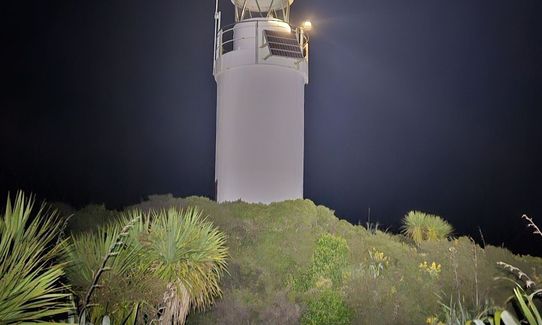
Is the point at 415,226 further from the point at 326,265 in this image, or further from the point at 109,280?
the point at 109,280

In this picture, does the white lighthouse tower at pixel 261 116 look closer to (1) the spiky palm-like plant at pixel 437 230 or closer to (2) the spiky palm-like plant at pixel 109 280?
(1) the spiky palm-like plant at pixel 437 230

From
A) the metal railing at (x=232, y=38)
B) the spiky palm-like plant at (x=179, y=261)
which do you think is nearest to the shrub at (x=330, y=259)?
the spiky palm-like plant at (x=179, y=261)

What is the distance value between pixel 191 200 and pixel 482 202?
78.3 ft

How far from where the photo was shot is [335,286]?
11.4 metres

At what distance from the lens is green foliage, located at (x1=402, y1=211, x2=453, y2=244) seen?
17.5 meters

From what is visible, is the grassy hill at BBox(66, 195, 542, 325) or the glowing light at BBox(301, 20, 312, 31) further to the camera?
the glowing light at BBox(301, 20, 312, 31)

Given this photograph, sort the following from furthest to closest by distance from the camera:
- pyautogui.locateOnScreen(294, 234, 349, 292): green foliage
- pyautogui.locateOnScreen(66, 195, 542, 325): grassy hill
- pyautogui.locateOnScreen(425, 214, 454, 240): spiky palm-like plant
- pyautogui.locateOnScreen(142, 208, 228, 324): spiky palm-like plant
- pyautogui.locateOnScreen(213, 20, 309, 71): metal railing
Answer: pyautogui.locateOnScreen(213, 20, 309, 71): metal railing, pyautogui.locateOnScreen(425, 214, 454, 240): spiky palm-like plant, pyautogui.locateOnScreen(294, 234, 349, 292): green foliage, pyautogui.locateOnScreen(66, 195, 542, 325): grassy hill, pyautogui.locateOnScreen(142, 208, 228, 324): spiky palm-like plant

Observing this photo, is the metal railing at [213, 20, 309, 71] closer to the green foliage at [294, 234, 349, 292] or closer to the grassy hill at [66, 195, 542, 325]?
the grassy hill at [66, 195, 542, 325]

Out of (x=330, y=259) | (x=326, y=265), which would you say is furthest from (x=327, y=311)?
(x=330, y=259)

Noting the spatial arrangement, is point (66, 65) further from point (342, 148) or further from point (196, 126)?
point (342, 148)

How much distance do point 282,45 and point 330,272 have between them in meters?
9.26

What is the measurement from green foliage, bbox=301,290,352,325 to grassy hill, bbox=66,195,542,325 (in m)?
0.02

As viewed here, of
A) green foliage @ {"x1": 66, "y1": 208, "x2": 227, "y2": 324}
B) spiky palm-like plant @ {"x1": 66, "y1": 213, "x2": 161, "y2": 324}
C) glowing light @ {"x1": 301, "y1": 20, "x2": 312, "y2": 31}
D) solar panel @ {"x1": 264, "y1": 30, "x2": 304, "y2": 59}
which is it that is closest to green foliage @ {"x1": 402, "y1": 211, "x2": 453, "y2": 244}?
solar panel @ {"x1": 264, "y1": 30, "x2": 304, "y2": 59}

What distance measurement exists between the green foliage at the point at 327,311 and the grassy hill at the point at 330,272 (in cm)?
2
